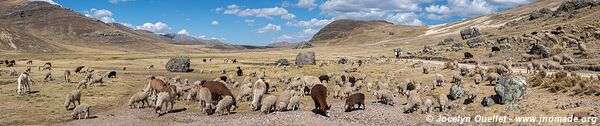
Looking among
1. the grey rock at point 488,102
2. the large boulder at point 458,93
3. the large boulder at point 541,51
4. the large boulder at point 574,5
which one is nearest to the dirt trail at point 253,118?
the grey rock at point 488,102

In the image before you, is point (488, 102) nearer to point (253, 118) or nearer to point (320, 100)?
point (320, 100)

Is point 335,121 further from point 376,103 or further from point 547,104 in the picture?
point 547,104

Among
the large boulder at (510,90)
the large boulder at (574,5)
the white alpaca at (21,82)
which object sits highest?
the large boulder at (574,5)

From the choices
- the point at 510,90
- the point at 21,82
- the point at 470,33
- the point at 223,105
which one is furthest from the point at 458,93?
the point at 470,33

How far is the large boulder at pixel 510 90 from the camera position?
2938cm

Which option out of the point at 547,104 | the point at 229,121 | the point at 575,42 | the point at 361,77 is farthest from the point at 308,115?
the point at 575,42

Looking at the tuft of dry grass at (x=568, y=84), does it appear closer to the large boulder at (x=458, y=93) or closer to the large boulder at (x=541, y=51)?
the large boulder at (x=458, y=93)

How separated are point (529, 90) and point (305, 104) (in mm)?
15927

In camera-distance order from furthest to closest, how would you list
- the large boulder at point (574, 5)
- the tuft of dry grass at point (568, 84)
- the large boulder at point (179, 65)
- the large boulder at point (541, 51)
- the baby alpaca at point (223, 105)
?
the large boulder at point (574, 5) → the large boulder at point (179, 65) → the large boulder at point (541, 51) → the baby alpaca at point (223, 105) → the tuft of dry grass at point (568, 84)

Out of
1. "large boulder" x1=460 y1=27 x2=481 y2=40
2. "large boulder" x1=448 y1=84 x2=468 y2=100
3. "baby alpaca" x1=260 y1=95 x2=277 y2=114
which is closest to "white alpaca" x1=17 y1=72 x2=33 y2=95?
"baby alpaca" x1=260 y1=95 x2=277 y2=114

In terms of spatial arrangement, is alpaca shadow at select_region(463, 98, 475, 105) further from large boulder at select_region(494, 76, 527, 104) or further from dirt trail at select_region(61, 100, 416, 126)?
dirt trail at select_region(61, 100, 416, 126)

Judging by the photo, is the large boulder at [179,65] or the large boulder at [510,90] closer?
the large boulder at [510,90]

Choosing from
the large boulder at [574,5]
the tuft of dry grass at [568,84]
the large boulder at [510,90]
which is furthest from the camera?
the large boulder at [574,5]

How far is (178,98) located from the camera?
37688 mm
